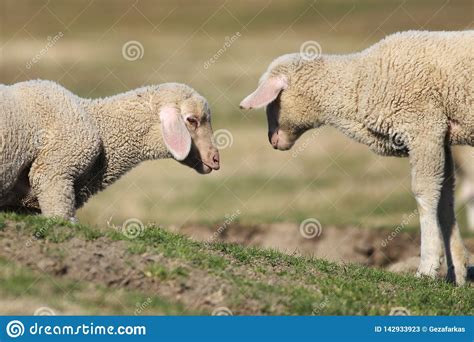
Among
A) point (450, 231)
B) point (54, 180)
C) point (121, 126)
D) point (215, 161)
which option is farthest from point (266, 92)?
point (54, 180)

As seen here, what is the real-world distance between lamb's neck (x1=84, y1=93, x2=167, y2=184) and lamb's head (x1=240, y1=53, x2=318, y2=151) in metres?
1.28

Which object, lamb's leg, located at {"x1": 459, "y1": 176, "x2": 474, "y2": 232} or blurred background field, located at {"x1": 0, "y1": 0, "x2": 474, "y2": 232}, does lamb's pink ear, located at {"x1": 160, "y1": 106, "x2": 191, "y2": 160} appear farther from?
lamb's leg, located at {"x1": 459, "y1": 176, "x2": 474, "y2": 232}

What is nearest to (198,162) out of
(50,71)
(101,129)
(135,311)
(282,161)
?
(101,129)

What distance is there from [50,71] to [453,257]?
24070 millimetres

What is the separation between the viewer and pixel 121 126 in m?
11.6

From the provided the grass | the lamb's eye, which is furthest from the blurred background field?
the lamb's eye

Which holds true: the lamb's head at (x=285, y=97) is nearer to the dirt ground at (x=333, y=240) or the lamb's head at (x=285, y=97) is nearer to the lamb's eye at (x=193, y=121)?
the lamb's eye at (x=193, y=121)

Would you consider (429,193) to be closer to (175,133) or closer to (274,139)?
(274,139)

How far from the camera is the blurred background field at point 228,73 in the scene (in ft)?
72.0

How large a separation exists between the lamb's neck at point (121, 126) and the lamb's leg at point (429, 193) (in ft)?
9.56

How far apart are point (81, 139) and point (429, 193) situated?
3.76 m

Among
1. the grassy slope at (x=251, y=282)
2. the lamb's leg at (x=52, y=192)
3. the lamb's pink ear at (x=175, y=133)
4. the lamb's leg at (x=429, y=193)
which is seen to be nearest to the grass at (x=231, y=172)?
the grassy slope at (x=251, y=282)

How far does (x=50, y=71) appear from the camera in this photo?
34438 mm

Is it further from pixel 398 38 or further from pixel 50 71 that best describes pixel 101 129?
pixel 50 71
